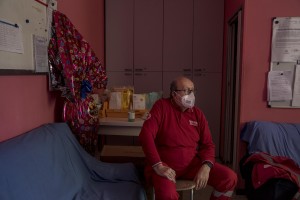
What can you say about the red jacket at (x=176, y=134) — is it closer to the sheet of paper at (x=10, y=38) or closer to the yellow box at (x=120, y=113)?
the yellow box at (x=120, y=113)

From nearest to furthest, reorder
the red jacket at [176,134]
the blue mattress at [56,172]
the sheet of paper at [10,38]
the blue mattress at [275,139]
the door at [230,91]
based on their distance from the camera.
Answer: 1. the blue mattress at [56,172]
2. the sheet of paper at [10,38]
3. the red jacket at [176,134]
4. the blue mattress at [275,139]
5. the door at [230,91]

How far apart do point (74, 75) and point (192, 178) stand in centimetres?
122

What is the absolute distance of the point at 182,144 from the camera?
201 centimetres

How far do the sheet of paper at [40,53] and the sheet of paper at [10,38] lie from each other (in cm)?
17

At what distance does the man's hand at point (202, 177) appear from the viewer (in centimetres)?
183

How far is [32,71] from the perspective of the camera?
6.03 feet

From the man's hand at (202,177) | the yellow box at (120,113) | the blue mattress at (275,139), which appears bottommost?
the man's hand at (202,177)

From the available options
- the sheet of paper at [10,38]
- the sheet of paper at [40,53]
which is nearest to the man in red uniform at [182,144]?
the sheet of paper at [40,53]

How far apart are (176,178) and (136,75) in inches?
82.3

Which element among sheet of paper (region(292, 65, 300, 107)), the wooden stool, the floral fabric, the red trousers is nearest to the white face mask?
the red trousers

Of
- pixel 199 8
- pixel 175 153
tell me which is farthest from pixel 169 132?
pixel 199 8

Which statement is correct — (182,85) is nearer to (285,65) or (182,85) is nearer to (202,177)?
(202,177)

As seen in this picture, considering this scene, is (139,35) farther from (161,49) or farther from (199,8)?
(199,8)

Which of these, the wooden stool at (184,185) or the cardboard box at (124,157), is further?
the cardboard box at (124,157)
